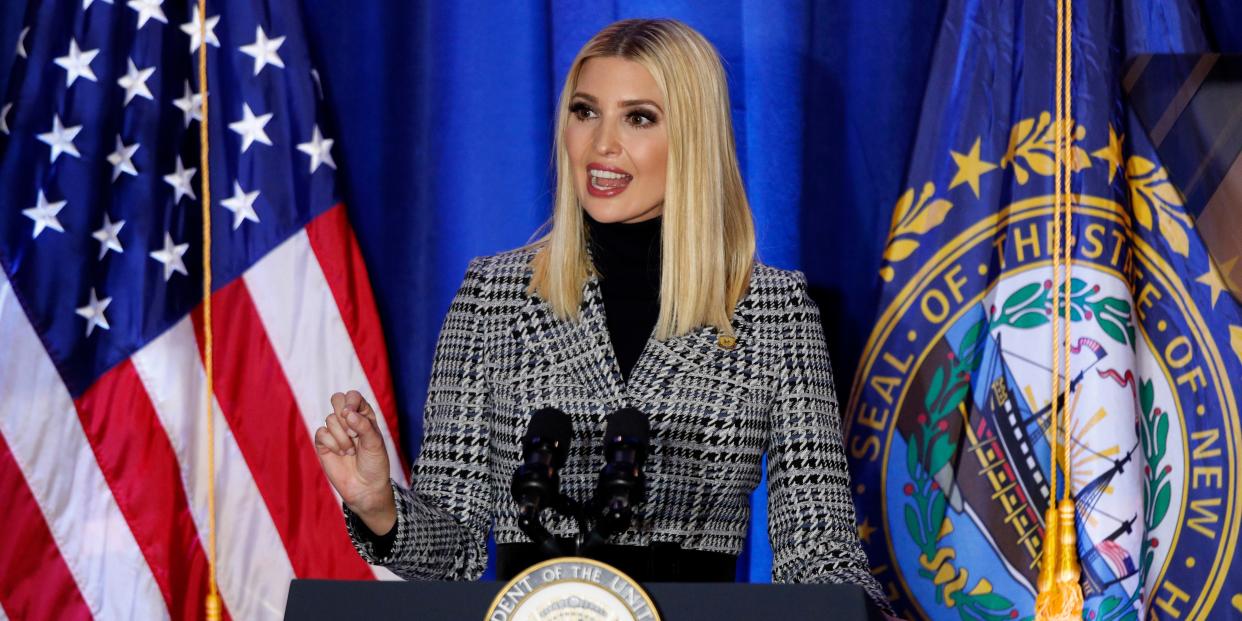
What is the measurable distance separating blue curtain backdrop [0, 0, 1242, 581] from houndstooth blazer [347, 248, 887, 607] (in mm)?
803

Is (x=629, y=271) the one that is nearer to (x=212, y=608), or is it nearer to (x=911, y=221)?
(x=911, y=221)

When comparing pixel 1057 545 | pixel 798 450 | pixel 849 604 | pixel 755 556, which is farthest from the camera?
pixel 755 556

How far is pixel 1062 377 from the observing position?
2725 mm

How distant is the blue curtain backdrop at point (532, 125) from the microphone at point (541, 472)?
5.12 ft

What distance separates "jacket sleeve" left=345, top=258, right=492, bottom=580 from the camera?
2.03 metres

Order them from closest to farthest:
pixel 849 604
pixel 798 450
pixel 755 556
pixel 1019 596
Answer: pixel 849 604
pixel 798 450
pixel 1019 596
pixel 755 556

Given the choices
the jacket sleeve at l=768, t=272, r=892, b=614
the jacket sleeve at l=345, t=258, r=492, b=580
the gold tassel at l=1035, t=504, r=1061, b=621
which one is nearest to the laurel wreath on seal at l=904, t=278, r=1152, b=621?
the gold tassel at l=1035, t=504, r=1061, b=621

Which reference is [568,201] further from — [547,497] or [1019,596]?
[1019,596]

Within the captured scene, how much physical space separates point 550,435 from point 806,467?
0.75m

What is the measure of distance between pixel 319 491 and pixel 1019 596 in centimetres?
143

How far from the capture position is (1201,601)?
265 cm

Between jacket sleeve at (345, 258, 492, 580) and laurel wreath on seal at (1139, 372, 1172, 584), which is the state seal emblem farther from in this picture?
jacket sleeve at (345, 258, 492, 580)

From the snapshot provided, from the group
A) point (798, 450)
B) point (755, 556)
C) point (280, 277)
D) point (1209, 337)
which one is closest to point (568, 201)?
point (798, 450)

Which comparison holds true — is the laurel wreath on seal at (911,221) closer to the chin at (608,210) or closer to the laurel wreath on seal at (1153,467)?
the laurel wreath on seal at (1153,467)
